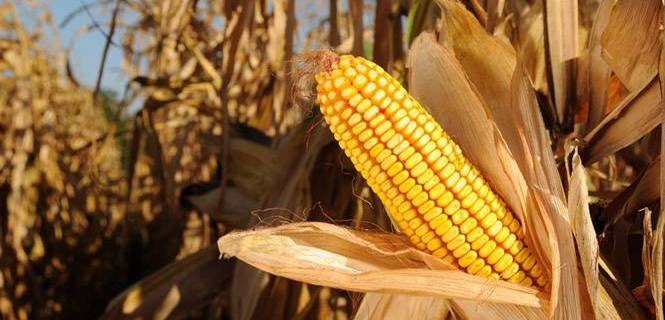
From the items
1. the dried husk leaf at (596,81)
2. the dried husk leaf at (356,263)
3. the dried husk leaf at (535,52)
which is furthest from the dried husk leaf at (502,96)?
the dried husk leaf at (535,52)

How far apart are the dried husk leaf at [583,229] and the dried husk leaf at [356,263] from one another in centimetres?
7

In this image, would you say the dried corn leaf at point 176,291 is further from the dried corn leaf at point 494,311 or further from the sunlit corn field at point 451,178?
the dried corn leaf at point 494,311

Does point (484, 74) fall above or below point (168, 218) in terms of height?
above

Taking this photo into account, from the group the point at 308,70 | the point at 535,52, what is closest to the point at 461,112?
the point at 308,70

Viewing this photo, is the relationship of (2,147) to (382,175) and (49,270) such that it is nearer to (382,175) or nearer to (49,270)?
(49,270)

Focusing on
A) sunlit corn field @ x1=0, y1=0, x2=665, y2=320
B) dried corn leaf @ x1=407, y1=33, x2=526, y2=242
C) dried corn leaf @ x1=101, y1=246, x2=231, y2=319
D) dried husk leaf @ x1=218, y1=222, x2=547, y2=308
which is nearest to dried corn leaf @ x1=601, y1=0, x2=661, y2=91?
sunlit corn field @ x1=0, y1=0, x2=665, y2=320

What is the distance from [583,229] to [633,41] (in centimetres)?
32

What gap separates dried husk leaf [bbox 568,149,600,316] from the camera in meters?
0.80

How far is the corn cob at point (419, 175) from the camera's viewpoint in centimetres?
80

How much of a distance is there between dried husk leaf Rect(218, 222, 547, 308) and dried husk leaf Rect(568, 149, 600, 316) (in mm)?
75

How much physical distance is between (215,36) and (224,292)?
1775mm

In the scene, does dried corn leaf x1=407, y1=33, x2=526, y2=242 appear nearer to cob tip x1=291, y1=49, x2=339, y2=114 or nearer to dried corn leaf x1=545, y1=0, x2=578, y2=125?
cob tip x1=291, y1=49, x2=339, y2=114

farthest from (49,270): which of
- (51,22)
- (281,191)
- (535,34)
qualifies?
(535,34)

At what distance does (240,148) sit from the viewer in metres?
1.89
